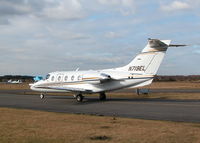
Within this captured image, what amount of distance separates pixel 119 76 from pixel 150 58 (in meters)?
3.35

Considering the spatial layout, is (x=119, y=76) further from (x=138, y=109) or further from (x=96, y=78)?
(x=138, y=109)

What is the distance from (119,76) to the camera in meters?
28.3

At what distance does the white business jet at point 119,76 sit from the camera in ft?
88.2

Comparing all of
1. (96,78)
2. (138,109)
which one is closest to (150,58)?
(96,78)

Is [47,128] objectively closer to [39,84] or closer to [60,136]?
[60,136]

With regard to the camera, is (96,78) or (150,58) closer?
(150,58)

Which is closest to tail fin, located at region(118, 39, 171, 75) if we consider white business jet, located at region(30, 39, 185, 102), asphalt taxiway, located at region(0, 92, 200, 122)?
white business jet, located at region(30, 39, 185, 102)

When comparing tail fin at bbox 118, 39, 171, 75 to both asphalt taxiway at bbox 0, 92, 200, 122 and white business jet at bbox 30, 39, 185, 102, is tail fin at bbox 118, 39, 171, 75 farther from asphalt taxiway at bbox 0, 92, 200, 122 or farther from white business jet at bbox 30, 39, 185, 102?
asphalt taxiway at bbox 0, 92, 200, 122

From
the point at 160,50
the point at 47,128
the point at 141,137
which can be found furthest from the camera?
the point at 160,50

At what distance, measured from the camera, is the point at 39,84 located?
33844mm

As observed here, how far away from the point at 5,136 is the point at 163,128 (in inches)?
230

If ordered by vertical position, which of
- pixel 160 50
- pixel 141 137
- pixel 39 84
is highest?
pixel 160 50

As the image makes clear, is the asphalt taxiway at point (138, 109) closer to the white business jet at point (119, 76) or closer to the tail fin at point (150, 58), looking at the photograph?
the white business jet at point (119, 76)

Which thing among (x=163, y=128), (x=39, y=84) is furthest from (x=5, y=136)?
(x=39, y=84)
